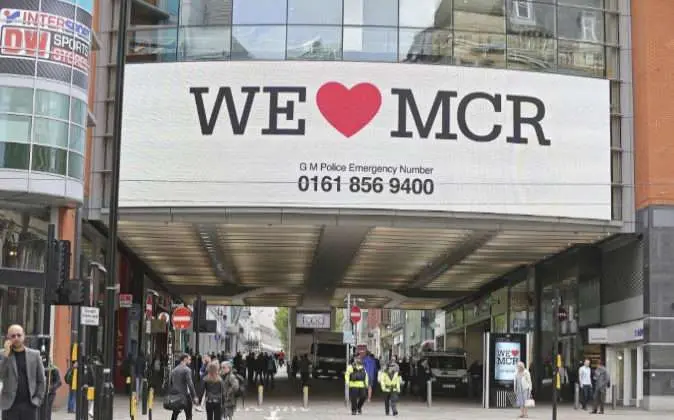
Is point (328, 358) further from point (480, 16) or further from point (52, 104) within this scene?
point (52, 104)

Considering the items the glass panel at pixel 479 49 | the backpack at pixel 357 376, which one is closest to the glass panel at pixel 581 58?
the glass panel at pixel 479 49

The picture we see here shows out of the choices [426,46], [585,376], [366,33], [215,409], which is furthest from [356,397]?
[366,33]

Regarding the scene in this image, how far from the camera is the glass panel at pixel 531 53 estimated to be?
3662 centimetres

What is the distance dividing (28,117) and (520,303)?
27.6 meters

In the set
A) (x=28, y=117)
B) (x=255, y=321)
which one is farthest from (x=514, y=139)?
(x=255, y=321)

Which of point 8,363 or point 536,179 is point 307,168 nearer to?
point 536,179

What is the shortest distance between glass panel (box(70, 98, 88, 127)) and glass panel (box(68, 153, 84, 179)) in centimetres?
107

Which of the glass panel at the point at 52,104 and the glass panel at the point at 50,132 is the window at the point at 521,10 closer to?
the glass panel at the point at 52,104

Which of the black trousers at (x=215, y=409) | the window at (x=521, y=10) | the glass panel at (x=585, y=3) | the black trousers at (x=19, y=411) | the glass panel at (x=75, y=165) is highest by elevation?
the glass panel at (x=585, y=3)

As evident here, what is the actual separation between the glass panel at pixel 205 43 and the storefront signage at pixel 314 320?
2822cm

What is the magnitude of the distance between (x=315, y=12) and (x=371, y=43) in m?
2.29

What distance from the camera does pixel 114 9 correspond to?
37.7 metres

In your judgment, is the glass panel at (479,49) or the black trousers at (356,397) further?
the glass panel at (479,49)

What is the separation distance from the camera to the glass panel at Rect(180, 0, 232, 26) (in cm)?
3631
